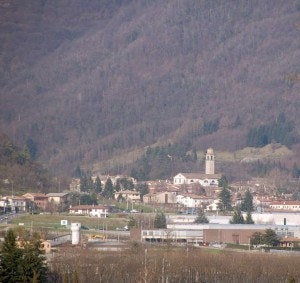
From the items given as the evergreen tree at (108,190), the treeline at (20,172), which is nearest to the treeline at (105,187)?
the evergreen tree at (108,190)

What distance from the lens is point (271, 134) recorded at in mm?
169875

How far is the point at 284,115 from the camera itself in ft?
612

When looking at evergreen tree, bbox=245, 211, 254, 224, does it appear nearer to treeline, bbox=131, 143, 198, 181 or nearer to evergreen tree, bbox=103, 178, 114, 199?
evergreen tree, bbox=103, 178, 114, 199

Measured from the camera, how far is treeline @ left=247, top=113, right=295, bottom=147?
6580 inches

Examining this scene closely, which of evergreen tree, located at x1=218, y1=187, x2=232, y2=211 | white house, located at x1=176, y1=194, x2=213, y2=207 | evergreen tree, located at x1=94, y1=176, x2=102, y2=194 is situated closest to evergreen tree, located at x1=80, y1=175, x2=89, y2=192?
evergreen tree, located at x1=94, y1=176, x2=102, y2=194

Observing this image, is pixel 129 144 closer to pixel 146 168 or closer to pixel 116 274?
pixel 146 168

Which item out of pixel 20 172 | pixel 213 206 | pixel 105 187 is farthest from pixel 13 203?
pixel 213 206

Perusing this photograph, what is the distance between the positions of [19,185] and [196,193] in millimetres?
22037

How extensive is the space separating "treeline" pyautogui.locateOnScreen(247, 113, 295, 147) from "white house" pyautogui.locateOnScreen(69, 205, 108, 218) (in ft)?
167

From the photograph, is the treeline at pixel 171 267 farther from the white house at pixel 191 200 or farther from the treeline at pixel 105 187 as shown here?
the white house at pixel 191 200

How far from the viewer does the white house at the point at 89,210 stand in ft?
377

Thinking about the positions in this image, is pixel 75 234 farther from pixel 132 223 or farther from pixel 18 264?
pixel 18 264

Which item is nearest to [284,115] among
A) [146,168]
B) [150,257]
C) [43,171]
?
[146,168]

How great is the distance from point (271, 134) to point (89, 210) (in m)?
56.1
